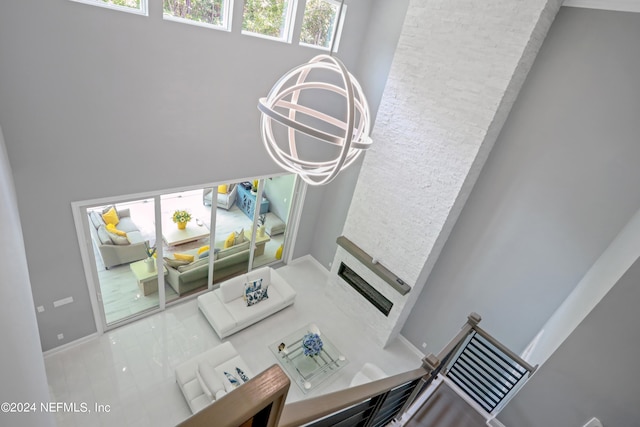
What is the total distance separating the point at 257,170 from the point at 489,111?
3.48 meters

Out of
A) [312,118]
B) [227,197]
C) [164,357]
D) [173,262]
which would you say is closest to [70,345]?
[164,357]

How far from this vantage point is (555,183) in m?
3.78

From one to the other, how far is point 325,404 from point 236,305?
4623 millimetres

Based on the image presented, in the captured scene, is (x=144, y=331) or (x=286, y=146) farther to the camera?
(x=286, y=146)

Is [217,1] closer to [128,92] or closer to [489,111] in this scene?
[128,92]

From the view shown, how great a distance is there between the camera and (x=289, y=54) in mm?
4551

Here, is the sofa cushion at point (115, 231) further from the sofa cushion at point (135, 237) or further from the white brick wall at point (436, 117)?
the white brick wall at point (436, 117)

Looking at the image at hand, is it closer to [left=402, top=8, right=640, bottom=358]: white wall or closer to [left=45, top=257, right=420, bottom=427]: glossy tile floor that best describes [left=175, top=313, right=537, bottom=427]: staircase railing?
[left=402, top=8, right=640, bottom=358]: white wall

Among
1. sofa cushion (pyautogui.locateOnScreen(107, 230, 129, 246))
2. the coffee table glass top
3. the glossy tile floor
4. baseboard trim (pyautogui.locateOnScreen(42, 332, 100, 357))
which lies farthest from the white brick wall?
baseboard trim (pyautogui.locateOnScreen(42, 332, 100, 357))

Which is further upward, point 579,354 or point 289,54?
point 289,54

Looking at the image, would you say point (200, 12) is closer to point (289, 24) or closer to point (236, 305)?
point (289, 24)

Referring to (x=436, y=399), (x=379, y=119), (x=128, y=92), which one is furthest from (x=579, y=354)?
(x=128, y=92)

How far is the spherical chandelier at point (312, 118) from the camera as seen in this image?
2.08 metres

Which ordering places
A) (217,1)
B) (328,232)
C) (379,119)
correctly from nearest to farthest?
(217,1) < (379,119) < (328,232)
